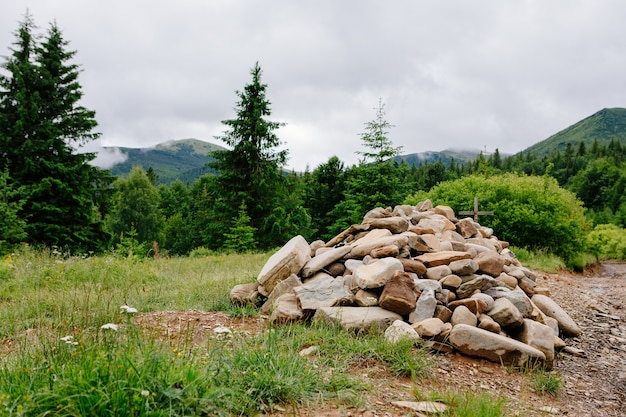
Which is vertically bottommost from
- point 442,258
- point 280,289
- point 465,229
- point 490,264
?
point 280,289

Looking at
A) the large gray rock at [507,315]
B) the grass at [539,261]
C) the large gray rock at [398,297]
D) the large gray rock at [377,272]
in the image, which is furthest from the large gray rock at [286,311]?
the grass at [539,261]

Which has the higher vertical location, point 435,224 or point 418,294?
point 435,224

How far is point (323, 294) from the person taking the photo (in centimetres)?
495

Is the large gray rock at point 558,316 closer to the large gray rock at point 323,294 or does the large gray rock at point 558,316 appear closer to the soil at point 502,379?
→ the soil at point 502,379

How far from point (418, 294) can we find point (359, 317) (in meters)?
0.91

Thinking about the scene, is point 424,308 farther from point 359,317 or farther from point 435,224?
point 435,224

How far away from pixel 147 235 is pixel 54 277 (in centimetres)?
3306

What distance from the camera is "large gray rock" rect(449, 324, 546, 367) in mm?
4047

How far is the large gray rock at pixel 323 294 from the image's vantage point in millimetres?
4758

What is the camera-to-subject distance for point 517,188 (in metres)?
16.6

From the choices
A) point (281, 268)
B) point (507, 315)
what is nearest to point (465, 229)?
point (507, 315)

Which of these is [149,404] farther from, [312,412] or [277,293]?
[277,293]

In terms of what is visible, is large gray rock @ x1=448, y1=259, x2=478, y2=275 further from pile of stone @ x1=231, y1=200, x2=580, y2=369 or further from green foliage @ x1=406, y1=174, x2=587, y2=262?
green foliage @ x1=406, y1=174, x2=587, y2=262

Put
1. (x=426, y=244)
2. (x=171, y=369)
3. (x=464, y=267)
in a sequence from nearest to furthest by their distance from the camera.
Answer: (x=171, y=369) → (x=464, y=267) → (x=426, y=244)
